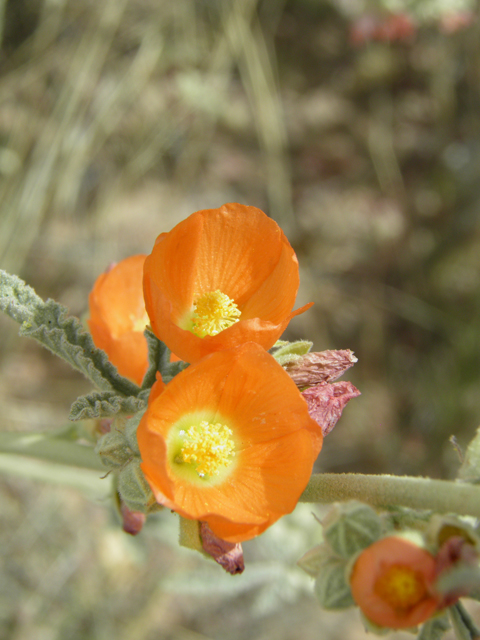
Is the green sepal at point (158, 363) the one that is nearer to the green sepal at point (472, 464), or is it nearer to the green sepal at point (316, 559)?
the green sepal at point (316, 559)

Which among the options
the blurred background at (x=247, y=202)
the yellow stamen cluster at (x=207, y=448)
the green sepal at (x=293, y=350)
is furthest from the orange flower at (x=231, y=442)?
the blurred background at (x=247, y=202)

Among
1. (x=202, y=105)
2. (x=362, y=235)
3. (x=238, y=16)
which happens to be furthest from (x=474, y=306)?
(x=238, y=16)

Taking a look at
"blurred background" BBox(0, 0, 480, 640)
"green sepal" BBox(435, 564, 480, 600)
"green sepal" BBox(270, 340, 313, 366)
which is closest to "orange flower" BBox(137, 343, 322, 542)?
"green sepal" BBox(270, 340, 313, 366)

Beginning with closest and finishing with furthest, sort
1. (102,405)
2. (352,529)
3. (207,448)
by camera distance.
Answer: (352,529) → (102,405) → (207,448)

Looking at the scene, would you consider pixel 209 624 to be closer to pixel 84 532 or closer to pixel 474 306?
pixel 84 532

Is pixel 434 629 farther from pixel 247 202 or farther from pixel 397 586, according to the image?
pixel 247 202

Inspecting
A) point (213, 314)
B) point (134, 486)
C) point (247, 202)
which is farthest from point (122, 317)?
point (247, 202)
